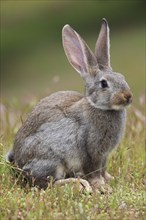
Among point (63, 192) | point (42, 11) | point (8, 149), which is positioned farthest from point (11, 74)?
point (63, 192)

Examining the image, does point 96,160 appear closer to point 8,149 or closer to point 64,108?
point 64,108

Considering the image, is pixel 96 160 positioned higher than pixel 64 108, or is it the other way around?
pixel 64 108

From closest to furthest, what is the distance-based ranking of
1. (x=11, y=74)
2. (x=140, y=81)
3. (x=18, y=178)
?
(x=18, y=178), (x=140, y=81), (x=11, y=74)

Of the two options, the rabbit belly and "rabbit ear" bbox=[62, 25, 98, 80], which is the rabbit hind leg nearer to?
the rabbit belly

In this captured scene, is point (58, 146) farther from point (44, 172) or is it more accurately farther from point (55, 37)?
point (55, 37)

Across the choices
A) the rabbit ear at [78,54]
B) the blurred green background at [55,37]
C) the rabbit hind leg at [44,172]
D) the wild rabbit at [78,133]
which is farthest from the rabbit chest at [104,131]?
the blurred green background at [55,37]

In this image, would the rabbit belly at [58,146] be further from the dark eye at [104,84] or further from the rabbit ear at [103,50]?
the rabbit ear at [103,50]
